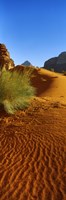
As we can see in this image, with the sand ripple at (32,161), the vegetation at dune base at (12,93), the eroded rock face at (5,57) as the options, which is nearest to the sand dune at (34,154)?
the sand ripple at (32,161)

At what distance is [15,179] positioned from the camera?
6.66m

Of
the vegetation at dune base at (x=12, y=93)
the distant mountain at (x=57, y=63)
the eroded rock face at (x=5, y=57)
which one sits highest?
the distant mountain at (x=57, y=63)

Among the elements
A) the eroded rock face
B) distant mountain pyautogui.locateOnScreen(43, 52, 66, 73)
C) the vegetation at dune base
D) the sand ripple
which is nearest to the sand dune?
the sand ripple

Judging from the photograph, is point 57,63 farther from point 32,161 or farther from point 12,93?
point 32,161

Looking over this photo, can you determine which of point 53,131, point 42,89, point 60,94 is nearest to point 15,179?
point 53,131

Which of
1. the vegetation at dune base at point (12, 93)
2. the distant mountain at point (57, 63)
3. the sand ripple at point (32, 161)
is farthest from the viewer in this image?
the distant mountain at point (57, 63)

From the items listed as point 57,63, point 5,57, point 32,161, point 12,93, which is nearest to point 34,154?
point 32,161

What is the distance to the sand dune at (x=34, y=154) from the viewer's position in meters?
6.16

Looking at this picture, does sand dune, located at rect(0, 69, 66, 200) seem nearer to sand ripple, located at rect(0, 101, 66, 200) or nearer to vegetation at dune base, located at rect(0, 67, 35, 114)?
sand ripple, located at rect(0, 101, 66, 200)

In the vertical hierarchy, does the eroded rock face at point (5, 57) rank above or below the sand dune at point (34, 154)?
above

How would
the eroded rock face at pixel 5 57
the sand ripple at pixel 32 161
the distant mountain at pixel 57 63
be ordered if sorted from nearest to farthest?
the sand ripple at pixel 32 161 → the eroded rock face at pixel 5 57 → the distant mountain at pixel 57 63

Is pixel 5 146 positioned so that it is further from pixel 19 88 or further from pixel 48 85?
pixel 48 85

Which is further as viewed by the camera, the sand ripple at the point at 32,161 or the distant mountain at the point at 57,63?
the distant mountain at the point at 57,63

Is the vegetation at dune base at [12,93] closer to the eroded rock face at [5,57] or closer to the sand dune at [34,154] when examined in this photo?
the sand dune at [34,154]
